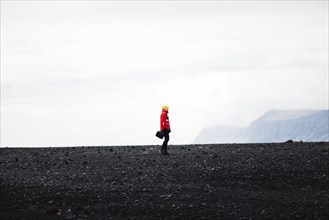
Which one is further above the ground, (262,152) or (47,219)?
(262,152)

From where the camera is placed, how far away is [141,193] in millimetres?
20828

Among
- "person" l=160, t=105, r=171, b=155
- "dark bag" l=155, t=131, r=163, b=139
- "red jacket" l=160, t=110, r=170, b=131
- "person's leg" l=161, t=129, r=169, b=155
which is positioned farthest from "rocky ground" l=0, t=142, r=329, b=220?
"red jacket" l=160, t=110, r=170, b=131

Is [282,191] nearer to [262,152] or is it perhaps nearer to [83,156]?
[262,152]

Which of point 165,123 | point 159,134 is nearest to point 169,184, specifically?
point 159,134

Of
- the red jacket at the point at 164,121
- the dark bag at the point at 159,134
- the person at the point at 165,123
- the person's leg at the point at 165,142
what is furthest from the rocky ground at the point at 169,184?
the red jacket at the point at 164,121

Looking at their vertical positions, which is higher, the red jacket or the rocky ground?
the red jacket

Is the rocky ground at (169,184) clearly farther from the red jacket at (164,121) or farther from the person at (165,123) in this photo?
the red jacket at (164,121)

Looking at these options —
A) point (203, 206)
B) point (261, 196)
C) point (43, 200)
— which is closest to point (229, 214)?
point (203, 206)

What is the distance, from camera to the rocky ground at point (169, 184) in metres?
18.1

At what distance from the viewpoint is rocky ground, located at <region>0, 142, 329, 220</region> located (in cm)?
1814

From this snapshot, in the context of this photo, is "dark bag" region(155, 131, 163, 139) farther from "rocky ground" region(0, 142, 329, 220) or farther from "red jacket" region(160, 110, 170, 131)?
"rocky ground" region(0, 142, 329, 220)

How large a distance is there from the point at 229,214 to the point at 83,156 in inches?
602

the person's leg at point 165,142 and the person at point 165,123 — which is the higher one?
the person at point 165,123

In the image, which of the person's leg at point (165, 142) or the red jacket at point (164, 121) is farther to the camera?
the red jacket at point (164, 121)
